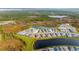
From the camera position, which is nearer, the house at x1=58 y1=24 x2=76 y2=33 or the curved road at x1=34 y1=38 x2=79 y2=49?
the curved road at x1=34 y1=38 x2=79 y2=49

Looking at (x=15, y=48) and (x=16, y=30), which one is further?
(x=16, y=30)

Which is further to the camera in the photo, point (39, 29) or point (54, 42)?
point (39, 29)

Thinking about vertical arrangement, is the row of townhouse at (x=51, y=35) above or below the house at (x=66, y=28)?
below

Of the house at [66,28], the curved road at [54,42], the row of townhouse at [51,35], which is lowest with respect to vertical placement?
the curved road at [54,42]

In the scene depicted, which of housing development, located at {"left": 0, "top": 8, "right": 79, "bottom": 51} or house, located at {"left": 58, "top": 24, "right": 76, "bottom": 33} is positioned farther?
house, located at {"left": 58, "top": 24, "right": 76, "bottom": 33}

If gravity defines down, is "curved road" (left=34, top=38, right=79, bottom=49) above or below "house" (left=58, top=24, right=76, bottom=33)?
below

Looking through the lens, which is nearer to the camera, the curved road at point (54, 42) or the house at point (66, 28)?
the curved road at point (54, 42)

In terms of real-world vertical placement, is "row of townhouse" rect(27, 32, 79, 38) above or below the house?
below

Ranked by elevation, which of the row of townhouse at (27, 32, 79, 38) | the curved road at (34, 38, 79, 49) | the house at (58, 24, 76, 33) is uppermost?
the house at (58, 24, 76, 33)

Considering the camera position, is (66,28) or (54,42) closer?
(54,42)
